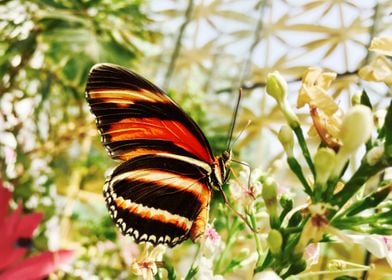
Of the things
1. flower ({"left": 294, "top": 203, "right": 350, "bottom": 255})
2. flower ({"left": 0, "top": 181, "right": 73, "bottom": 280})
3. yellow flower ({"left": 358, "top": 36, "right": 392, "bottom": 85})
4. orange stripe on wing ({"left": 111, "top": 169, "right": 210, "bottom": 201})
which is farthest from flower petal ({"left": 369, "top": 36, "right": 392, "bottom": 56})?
flower ({"left": 0, "top": 181, "right": 73, "bottom": 280})

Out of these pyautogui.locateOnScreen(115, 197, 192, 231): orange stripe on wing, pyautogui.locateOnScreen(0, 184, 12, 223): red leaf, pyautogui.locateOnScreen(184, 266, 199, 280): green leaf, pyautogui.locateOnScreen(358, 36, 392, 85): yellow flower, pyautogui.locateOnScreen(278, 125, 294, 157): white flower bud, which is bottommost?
pyautogui.locateOnScreen(0, 184, 12, 223): red leaf

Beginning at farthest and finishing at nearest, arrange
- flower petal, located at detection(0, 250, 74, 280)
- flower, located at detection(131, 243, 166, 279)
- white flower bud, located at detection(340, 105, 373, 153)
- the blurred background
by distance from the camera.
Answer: the blurred background, flower petal, located at detection(0, 250, 74, 280), flower, located at detection(131, 243, 166, 279), white flower bud, located at detection(340, 105, 373, 153)

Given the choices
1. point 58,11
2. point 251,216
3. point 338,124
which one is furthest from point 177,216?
point 58,11

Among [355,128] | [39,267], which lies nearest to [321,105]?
[355,128]

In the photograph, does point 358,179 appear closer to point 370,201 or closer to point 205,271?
point 370,201

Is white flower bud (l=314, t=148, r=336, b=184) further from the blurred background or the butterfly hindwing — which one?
the blurred background

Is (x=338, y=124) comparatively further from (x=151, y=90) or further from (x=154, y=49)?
(x=154, y=49)

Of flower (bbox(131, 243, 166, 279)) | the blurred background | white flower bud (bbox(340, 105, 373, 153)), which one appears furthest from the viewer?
the blurred background
